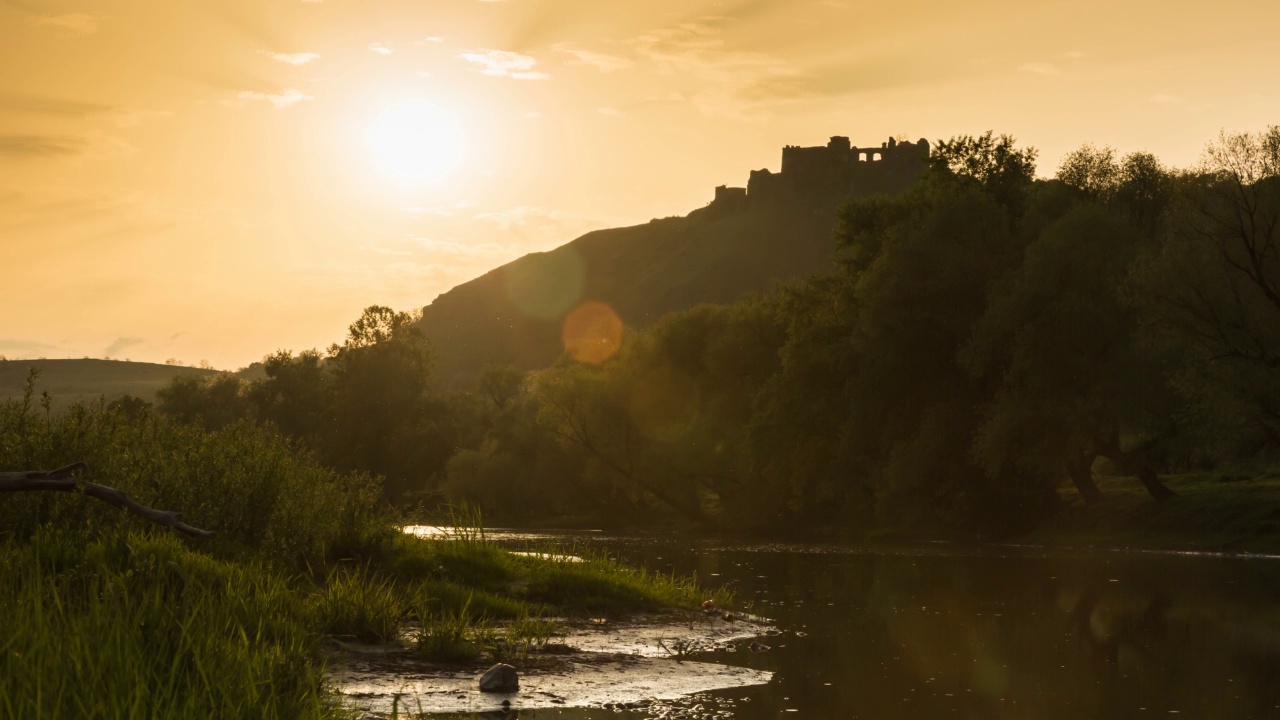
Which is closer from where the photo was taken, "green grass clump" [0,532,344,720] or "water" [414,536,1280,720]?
"green grass clump" [0,532,344,720]

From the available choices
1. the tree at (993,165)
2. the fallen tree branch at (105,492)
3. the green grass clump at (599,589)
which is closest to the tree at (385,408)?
the tree at (993,165)

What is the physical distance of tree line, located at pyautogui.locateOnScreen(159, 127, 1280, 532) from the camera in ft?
156

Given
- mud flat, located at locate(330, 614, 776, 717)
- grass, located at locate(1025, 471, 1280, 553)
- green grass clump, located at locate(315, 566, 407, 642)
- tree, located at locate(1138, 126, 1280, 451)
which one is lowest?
grass, located at locate(1025, 471, 1280, 553)

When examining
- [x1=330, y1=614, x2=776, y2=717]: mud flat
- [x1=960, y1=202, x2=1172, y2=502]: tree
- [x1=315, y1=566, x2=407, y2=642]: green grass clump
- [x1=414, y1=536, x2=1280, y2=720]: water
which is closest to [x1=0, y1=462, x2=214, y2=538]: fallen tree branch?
[x1=330, y1=614, x2=776, y2=717]: mud flat

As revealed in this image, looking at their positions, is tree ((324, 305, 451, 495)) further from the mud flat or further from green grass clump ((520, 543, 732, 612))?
the mud flat

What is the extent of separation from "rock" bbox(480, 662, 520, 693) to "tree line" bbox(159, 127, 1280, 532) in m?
35.5

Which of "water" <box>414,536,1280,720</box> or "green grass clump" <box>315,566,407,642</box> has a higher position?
"green grass clump" <box>315,566,407,642</box>

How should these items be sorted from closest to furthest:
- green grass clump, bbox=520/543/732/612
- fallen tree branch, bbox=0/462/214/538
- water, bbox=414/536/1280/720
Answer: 1. fallen tree branch, bbox=0/462/214/538
2. water, bbox=414/536/1280/720
3. green grass clump, bbox=520/543/732/612

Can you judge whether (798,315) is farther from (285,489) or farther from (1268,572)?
(285,489)

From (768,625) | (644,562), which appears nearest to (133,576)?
(768,625)

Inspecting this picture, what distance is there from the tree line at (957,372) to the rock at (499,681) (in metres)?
35.5

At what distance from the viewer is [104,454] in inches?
714

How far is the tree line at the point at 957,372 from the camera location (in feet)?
156

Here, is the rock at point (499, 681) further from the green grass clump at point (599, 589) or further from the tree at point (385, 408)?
the tree at point (385, 408)
